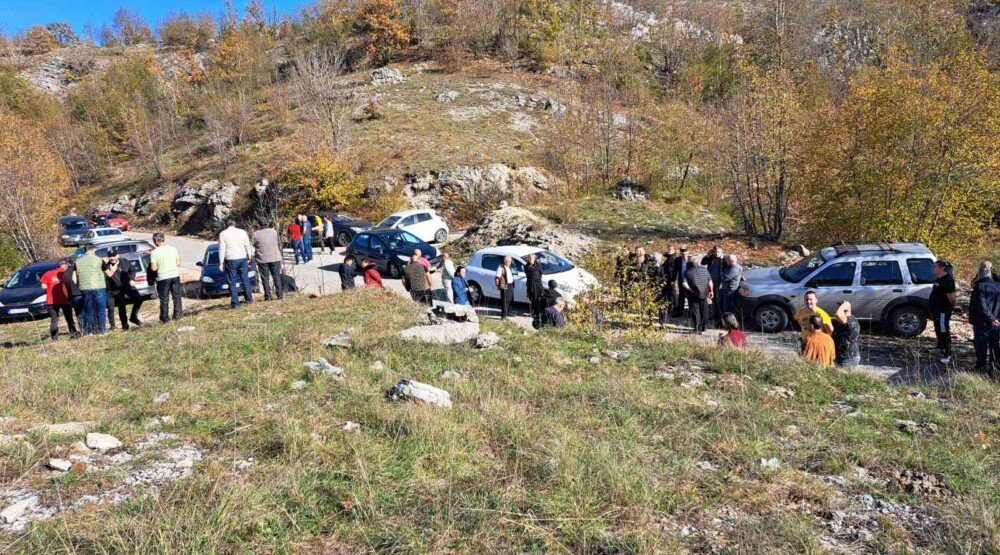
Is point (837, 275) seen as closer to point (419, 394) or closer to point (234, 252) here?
point (419, 394)

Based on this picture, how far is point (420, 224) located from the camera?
22812 mm

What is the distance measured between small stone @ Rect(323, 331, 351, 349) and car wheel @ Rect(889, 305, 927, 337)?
10520 mm

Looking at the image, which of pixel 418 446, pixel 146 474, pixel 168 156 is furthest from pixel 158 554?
pixel 168 156

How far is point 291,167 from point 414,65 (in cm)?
2877

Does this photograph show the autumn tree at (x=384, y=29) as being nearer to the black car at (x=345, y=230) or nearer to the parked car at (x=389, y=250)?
the black car at (x=345, y=230)

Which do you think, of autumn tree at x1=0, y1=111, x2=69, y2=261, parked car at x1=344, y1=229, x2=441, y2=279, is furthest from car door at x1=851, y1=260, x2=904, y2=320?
autumn tree at x1=0, y1=111, x2=69, y2=261

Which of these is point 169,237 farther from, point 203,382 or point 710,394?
point 710,394

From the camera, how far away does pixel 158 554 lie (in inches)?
115

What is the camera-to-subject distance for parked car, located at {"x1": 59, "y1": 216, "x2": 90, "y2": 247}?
29844 mm

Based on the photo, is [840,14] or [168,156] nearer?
[168,156]

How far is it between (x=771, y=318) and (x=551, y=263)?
5.05 meters

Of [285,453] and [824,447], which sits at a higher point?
[285,453]

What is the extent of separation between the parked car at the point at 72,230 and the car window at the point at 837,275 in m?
34.2

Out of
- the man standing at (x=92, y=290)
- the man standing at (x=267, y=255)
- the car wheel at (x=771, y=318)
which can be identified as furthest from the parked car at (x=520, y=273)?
the man standing at (x=92, y=290)
